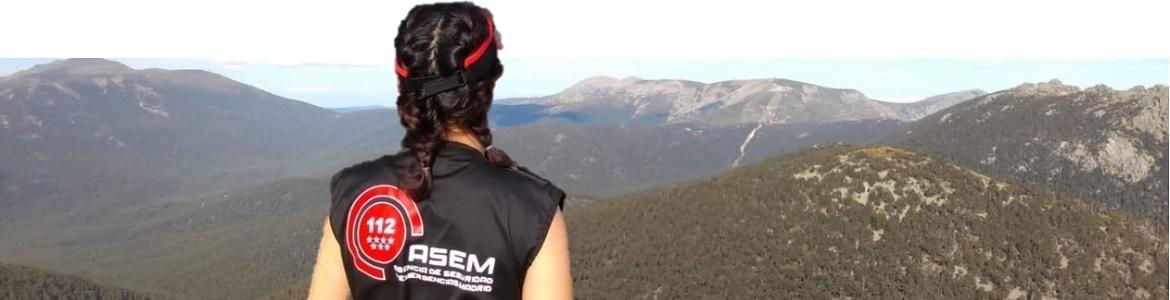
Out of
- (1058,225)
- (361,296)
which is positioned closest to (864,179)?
(1058,225)

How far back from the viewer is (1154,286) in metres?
88.3

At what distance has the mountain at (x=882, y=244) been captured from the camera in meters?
92.8

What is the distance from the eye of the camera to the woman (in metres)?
5.21

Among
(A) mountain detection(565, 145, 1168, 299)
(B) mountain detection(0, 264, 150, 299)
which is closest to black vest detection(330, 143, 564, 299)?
(A) mountain detection(565, 145, 1168, 299)

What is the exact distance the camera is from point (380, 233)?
18.1 feet

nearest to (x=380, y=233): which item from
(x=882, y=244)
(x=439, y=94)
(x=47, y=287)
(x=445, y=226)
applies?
(x=445, y=226)

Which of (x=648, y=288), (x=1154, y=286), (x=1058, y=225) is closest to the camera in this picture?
(x=1154, y=286)

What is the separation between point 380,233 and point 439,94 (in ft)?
3.22

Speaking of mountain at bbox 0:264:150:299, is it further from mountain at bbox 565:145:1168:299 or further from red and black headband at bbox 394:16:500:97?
red and black headband at bbox 394:16:500:97

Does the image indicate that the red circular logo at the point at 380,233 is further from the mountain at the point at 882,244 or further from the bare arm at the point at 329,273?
the mountain at the point at 882,244

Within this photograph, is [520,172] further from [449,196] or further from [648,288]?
[648,288]

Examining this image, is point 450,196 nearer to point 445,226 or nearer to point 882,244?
point 445,226

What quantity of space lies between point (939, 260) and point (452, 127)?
3993 inches

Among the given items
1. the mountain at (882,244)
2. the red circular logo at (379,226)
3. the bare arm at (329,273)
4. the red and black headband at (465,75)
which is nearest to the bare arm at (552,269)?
the red circular logo at (379,226)
